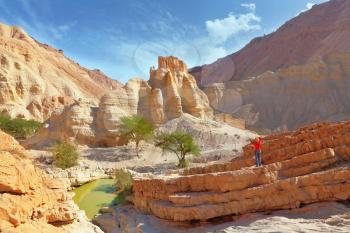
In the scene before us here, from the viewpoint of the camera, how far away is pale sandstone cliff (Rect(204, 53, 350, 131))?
79.5m

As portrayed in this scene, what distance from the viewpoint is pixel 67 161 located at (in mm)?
35625

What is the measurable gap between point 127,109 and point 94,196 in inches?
1218

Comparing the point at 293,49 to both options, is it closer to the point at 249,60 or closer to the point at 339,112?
the point at 249,60

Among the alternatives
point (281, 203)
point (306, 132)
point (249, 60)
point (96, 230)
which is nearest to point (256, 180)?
point (281, 203)

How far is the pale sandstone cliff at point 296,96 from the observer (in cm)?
7950

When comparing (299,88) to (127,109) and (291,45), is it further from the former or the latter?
(291,45)

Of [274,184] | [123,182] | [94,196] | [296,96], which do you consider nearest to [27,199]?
[274,184]

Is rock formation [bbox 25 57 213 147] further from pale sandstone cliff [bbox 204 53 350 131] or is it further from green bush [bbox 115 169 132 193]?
green bush [bbox 115 169 132 193]

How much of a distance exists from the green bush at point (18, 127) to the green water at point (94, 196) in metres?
30.5

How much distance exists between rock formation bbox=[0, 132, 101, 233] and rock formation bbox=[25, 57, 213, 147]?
139ft

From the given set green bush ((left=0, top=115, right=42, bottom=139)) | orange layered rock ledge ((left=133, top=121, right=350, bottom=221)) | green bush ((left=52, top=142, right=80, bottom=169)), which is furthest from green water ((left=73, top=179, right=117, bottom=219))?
green bush ((left=0, top=115, right=42, bottom=139))

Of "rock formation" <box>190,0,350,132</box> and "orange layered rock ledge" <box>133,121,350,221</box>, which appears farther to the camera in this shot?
"rock formation" <box>190,0,350,132</box>

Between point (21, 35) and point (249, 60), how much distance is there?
257 feet

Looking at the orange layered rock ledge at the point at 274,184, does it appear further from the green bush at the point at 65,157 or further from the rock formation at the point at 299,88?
the rock formation at the point at 299,88
